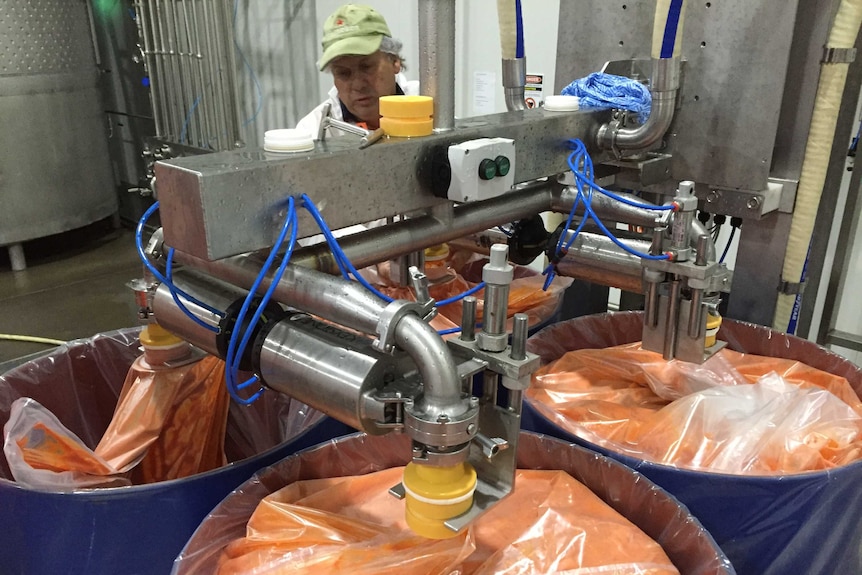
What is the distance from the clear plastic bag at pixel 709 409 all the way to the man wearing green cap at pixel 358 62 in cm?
73

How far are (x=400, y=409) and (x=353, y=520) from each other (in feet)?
0.85

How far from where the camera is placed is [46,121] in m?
2.80

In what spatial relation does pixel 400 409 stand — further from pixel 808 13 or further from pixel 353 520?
pixel 808 13

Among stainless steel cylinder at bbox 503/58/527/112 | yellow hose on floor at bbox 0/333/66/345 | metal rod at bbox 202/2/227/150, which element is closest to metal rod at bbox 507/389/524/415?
stainless steel cylinder at bbox 503/58/527/112

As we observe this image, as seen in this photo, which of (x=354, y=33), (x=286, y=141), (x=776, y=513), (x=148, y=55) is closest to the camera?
(x=286, y=141)

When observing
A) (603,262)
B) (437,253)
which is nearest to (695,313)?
(603,262)

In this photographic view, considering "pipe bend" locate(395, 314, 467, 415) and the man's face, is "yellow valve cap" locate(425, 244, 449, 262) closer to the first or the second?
the man's face

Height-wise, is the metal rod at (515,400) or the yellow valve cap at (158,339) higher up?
the metal rod at (515,400)

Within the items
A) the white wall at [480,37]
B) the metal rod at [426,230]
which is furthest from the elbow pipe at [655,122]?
the white wall at [480,37]

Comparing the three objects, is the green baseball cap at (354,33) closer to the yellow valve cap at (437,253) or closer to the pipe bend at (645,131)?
the yellow valve cap at (437,253)

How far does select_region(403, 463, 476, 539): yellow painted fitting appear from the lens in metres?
0.54

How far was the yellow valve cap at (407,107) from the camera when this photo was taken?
0.67 metres

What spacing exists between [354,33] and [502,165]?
886 mm

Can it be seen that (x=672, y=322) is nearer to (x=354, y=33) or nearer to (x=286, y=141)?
(x=286, y=141)
